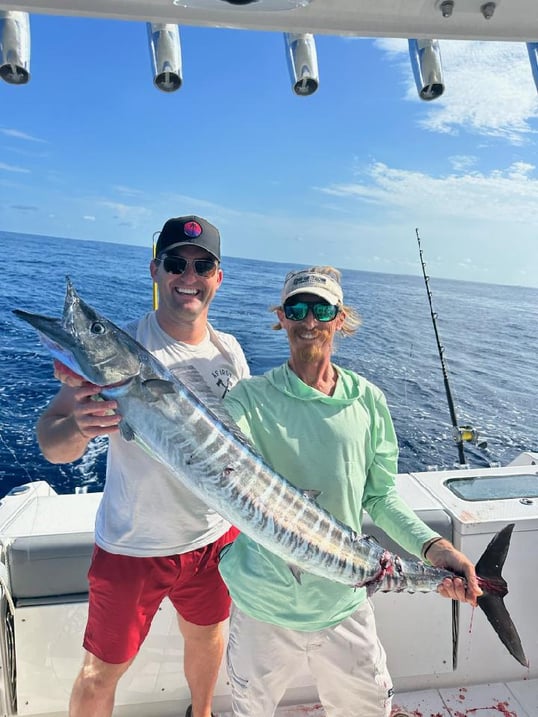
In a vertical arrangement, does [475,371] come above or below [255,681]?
above

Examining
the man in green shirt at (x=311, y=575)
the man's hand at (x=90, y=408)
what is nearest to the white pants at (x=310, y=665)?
the man in green shirt at (x=311, y=575)

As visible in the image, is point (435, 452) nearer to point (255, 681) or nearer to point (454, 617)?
point (454, 617)

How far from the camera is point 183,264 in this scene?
5.78 feet

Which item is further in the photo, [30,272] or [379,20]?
[30,272]

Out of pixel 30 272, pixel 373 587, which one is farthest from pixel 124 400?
pixel 30 272

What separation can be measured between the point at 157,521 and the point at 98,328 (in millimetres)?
723

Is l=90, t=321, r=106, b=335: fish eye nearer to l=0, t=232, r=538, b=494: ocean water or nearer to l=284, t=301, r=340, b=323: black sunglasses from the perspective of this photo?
l=284, t=301, r=340, b=323: black sunglasses

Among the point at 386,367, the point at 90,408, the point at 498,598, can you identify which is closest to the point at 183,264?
the point at 90,408

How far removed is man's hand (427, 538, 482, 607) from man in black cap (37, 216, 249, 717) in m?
0.74

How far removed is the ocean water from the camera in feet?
21.7

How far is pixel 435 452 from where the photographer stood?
697 cm

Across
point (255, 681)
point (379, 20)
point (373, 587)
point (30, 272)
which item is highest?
point (30, 272)

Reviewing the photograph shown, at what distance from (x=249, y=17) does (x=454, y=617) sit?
2.24 meters

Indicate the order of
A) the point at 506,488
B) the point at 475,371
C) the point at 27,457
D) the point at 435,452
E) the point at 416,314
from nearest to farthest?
the point at 506,488 → the point at 27,457 → the point at 435,452 → the point at 475,371 → the point at 416,314
